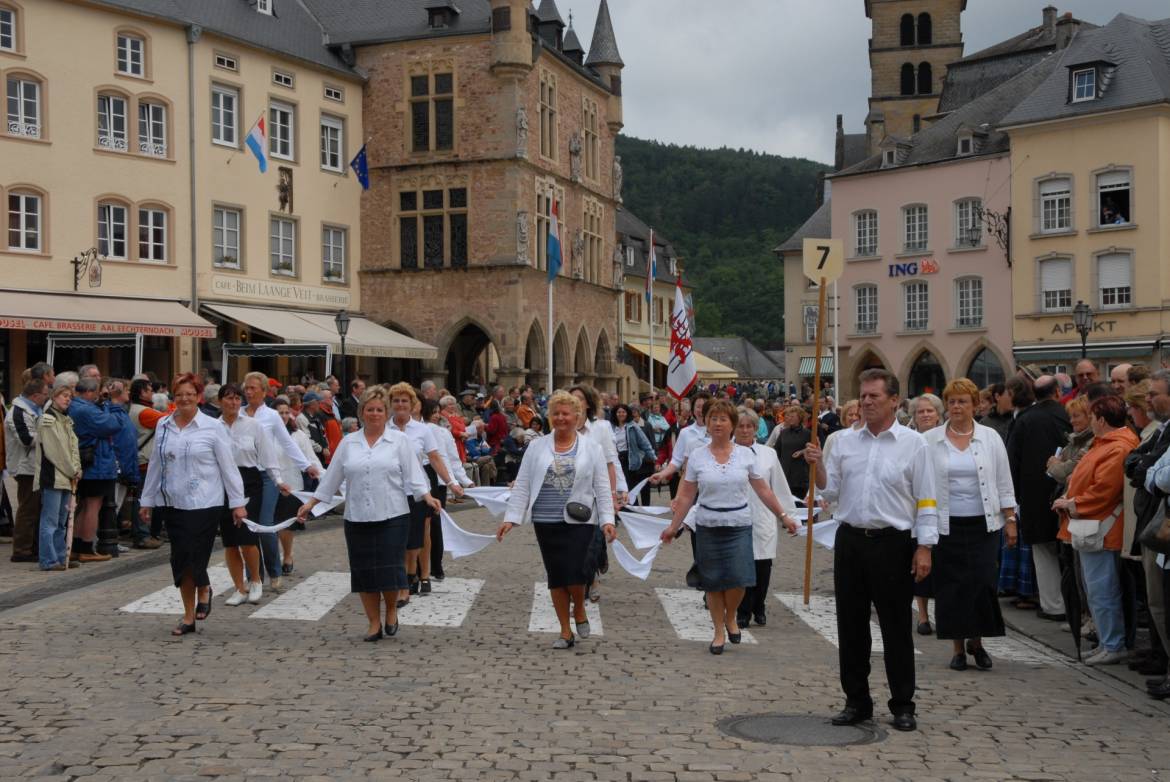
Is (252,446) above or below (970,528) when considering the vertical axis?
above

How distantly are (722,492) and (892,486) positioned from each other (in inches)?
97.6

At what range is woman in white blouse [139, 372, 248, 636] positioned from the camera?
9852mm

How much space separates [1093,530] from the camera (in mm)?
9047

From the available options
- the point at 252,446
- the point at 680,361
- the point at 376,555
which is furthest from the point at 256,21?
the point at 376,555

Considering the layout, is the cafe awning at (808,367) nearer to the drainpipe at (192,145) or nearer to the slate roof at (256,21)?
the slate roof at (256,21)

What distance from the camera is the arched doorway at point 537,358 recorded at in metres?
41.4

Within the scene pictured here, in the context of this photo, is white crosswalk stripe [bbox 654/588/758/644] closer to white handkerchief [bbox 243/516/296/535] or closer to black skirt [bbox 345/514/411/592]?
black skirt [bbox 345/514/411/592]

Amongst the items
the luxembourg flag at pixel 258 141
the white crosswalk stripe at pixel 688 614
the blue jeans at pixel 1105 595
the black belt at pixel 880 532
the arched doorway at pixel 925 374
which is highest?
the luxembourg flag at pixel 258 141

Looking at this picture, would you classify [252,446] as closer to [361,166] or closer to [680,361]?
[680,361]

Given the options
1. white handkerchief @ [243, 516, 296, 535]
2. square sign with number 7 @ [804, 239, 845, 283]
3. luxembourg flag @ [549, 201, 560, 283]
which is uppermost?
luxembourg flag @ [549, 201, 560, 283]

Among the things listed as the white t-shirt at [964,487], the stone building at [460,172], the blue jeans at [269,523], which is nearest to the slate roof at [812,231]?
the stone building at [460,172]

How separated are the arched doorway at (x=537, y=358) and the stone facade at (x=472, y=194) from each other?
0.04m

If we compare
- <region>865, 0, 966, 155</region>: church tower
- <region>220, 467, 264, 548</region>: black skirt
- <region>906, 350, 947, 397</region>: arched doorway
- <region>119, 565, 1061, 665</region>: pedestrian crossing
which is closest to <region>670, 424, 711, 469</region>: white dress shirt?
<region>119, 565, 1061, 665</region>: pedestrian crossing

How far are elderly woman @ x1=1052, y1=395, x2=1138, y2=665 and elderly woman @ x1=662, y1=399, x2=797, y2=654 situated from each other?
213 centimetres
